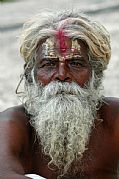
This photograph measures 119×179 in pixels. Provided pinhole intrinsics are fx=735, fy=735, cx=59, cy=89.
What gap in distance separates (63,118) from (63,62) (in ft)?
1.04

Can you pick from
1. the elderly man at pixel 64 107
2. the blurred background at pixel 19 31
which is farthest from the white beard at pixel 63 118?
the blurred background at pixel 19 31

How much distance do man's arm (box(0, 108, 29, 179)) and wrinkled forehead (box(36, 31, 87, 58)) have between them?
0.40 meters

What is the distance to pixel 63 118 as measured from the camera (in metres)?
4.13

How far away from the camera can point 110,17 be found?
10.7 meters

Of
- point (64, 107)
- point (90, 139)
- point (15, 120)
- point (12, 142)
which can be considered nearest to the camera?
point (12, 142)

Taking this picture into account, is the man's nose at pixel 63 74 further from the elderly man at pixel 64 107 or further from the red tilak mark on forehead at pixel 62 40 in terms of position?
the red tilak mark on forehead at pixel 62 40

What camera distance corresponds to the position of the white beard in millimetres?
4117

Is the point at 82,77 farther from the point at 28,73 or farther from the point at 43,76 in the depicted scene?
the point at 28,73

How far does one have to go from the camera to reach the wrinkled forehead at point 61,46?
4.19m

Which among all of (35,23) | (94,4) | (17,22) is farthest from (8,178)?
(94,4)

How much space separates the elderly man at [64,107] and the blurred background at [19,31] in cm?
216

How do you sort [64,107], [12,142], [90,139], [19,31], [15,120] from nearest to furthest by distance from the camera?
[12,142]
[64,107]
[15,120]
[90,139]
[19,31]

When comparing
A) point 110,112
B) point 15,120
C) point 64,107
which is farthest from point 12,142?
point 110,112

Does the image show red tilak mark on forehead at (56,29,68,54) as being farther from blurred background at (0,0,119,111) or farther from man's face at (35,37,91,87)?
blurred background at (0,0,119,111)
